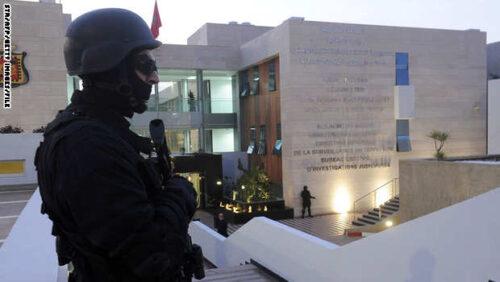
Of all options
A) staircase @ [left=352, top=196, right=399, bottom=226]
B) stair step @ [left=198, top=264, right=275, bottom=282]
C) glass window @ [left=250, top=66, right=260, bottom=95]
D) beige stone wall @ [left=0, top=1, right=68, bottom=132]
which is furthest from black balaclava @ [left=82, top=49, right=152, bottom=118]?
glass window @ [left=250, top=66, right=260, bottom=95]

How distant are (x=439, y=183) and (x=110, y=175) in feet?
34.4

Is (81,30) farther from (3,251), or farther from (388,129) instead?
(388,129)

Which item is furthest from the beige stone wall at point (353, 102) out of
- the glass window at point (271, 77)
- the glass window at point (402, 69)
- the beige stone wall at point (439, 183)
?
the beige stone wall at point (439, 183)

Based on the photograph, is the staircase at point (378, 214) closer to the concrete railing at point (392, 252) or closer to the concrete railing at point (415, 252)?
the concrete railing at point (415, 252)

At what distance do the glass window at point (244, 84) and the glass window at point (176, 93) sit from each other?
2599 mm

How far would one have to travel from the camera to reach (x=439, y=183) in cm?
1039

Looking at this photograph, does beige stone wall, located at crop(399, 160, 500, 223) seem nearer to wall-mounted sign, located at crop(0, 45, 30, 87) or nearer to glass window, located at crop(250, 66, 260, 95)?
glass window, located at crop(250, 66, 260, 95)

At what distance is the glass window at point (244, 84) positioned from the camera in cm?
2391

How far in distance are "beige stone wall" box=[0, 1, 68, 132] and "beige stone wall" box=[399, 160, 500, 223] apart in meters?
13.3

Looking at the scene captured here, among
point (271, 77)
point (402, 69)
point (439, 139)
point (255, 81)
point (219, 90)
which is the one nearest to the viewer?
point (439, 139)

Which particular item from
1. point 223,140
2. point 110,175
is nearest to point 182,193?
point 110,175

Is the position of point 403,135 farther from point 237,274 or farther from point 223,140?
point 237,274

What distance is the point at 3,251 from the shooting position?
13.0 feet

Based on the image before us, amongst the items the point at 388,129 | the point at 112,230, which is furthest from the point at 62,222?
the point at 388,129
